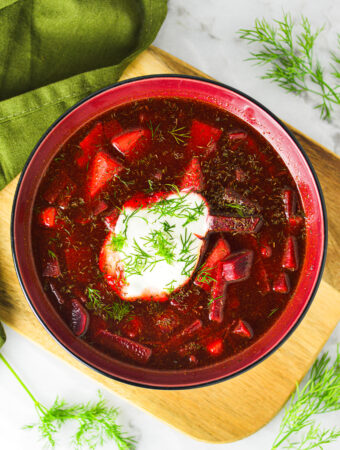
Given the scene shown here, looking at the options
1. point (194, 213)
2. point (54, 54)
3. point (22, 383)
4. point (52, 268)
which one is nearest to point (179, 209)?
point (194, 213)

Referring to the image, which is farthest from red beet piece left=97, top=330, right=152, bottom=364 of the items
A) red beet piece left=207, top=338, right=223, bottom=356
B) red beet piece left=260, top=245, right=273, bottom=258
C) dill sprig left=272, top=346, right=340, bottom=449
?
dill sprig left=272, top=346, right=340, bottom=449

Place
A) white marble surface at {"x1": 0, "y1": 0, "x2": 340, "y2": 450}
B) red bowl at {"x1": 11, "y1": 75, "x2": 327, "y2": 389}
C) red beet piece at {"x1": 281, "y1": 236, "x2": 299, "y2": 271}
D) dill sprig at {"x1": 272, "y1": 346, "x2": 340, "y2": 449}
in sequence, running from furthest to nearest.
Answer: white marble surface at {"x1": 0, "y1": 0, "x2": 340, "y2": 450} → dill sprig at {"x1": 272, "y1": 346, "x2": 340, "y2": 449} → red beet piece at {"x1": 281, "y1": 236, "x2": 299, "y2": 271} → red bowl at {"x1": 11, "y1": 75, "x2": 327, "y2": 389}

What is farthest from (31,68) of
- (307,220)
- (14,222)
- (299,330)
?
(299,330)

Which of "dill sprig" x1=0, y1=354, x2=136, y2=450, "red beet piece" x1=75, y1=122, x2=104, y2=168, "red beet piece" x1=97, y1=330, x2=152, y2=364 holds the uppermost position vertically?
"red beet piece" x1=75, y1=122, x2=104, y2=168

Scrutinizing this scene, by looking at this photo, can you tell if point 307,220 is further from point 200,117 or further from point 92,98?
point 92,98

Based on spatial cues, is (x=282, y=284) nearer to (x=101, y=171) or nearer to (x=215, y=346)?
(x=215, y=346)

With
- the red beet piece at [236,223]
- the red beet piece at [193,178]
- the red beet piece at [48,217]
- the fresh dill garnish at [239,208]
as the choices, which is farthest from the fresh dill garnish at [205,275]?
the red beet piece at [48,217]

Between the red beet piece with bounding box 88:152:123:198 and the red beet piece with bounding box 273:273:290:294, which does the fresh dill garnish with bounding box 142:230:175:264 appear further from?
the red beet piece with bounding box 273:273:290:294
